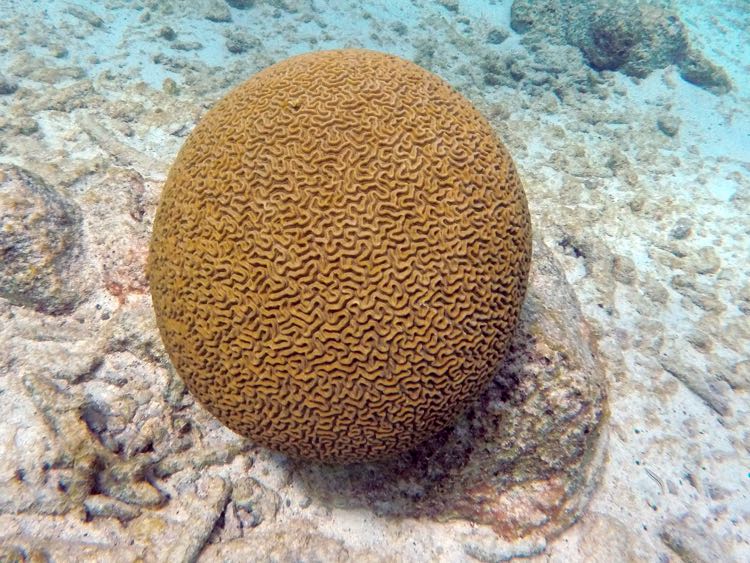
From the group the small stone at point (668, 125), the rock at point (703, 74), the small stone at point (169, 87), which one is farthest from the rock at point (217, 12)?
the rock at point (703, 74)

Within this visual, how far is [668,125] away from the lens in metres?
8.05

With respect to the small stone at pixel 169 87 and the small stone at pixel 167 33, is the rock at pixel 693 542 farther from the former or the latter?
the small stone at pixel 167 33

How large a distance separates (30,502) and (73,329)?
1287 millimetres

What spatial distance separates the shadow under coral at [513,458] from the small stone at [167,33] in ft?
25.1

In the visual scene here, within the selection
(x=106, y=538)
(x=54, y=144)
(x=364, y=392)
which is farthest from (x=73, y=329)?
(x=54, y=144)

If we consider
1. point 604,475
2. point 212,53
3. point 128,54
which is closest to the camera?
point 604,475

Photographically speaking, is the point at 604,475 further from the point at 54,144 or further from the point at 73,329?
the point at 54,144

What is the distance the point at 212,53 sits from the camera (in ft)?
25.4

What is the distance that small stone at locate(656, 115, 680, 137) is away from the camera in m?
8.05

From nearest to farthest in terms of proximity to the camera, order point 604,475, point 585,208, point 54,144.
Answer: point 604,475
point 54,144
point 585,208

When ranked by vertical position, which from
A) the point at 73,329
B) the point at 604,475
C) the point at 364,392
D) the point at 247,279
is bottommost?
the point at 604,475

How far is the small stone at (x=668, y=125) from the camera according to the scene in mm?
8047

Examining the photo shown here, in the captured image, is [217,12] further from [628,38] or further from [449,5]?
[628,38]

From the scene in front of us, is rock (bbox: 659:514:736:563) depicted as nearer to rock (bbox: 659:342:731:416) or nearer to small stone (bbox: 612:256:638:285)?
rock (bbox: 659:342:731:416)
